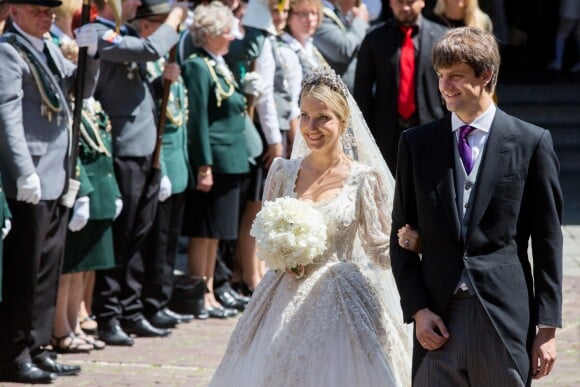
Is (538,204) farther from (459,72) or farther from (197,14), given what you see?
(197,14)

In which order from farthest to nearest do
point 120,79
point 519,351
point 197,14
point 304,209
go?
point 197,14 → point 120,79 → point 304,209 → point 519,351

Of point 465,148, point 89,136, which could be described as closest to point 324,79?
point 465,148

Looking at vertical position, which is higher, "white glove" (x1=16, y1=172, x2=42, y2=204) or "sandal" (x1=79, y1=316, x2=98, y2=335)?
"white glove" (x1=16, y1=172, x2=42, y2=204)

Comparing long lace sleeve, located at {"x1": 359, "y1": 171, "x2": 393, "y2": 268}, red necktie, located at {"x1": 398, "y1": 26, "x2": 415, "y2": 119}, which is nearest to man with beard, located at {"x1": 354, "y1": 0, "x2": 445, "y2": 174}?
red necktie, located at {"x1": 398, "y1": 26, "x2": 415, "y2": 119}

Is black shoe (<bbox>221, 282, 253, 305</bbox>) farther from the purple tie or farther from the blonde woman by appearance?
the purple tie

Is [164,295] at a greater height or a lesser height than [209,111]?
lesser

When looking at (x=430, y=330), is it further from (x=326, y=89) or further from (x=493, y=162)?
(x=326, y=89)

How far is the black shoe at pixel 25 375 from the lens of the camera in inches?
283

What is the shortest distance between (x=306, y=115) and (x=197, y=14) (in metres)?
3.31

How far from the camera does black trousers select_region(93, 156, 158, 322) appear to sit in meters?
8.30

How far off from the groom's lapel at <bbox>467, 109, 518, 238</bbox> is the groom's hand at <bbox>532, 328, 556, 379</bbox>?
0.47 m

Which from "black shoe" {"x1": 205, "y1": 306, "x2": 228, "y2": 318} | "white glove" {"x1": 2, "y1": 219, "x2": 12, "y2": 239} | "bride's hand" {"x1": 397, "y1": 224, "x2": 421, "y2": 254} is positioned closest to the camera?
"bride's hand" {"x1": 397, "y1": 224, "x2": 421, "y2": 254}

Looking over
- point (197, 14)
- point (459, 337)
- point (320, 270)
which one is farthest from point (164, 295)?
point (459, 337)

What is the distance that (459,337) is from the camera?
450 centimetres
